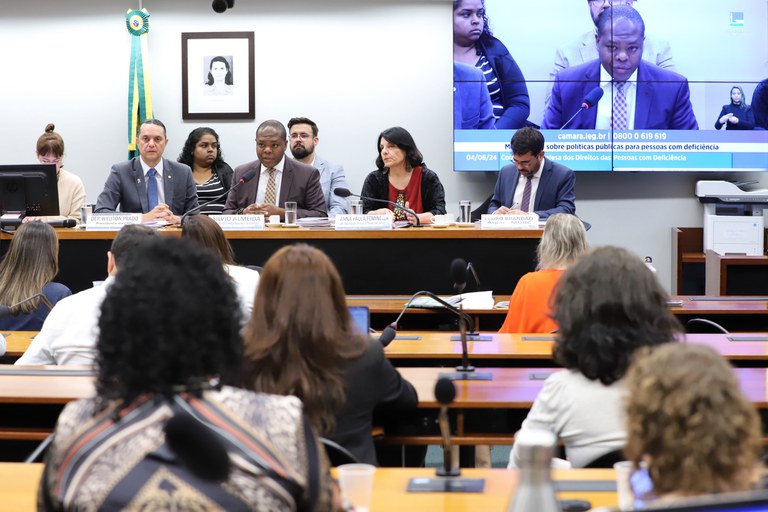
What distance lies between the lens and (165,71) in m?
8.05

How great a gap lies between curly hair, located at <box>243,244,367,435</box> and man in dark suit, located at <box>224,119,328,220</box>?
3.93 metres

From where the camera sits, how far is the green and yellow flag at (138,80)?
307 inches

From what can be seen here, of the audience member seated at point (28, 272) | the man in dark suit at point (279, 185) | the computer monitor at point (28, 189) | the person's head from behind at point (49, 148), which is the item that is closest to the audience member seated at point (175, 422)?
the audience member seated at point (28, 272)

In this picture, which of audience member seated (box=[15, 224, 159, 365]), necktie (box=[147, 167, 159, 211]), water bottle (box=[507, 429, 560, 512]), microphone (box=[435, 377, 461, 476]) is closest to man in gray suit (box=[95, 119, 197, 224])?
necktie (box=[147, 167, 159, 211])

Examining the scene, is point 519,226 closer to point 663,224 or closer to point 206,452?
point 663,224

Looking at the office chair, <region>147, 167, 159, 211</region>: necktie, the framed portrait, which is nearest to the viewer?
the office chair

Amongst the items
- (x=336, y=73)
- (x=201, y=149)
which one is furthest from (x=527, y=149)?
(x=201, y=149)

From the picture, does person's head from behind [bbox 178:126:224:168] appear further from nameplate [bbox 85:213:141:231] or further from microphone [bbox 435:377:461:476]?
microphone [bbox 435:377:461:476]

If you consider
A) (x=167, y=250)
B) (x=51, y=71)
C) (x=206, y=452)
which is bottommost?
(x=206, y=452)

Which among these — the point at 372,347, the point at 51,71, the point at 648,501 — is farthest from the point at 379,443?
the point at 51,71

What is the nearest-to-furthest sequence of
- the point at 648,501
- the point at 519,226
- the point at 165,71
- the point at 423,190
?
1. the point at 648,501
2. the point at 519,226
3. the point at 423,190
4. the point at 165,71

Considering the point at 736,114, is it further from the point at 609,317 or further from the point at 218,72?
the point at 609,317

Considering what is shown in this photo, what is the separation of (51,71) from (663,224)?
17.2 ft

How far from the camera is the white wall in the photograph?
7.96 metres
